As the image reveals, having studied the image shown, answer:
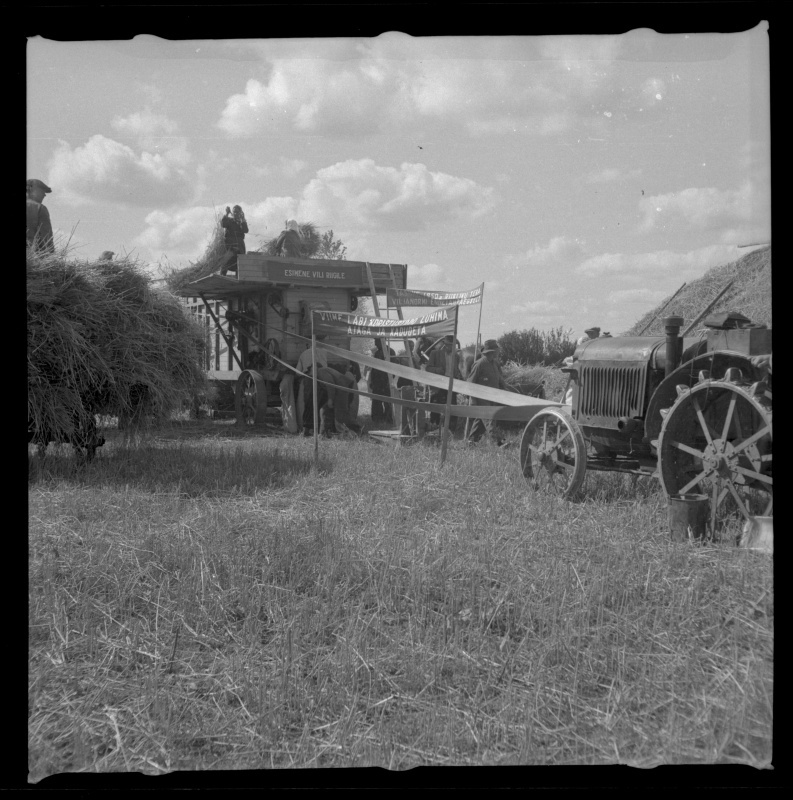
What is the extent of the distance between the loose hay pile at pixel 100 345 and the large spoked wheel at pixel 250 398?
168 inches

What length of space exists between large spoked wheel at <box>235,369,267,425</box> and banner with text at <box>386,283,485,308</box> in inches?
162

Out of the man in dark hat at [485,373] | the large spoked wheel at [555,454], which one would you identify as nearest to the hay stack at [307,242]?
the man in dark hat at [485,373]

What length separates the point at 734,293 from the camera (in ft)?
34.5

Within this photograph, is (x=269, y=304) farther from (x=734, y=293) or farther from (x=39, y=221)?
(x=734, y=293)

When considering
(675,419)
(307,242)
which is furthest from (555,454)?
(307,242)

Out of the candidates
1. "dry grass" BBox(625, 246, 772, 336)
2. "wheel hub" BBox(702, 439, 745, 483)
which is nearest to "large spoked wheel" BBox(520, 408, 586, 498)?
"wheel hub" BBox(702, 439, 745, 483)

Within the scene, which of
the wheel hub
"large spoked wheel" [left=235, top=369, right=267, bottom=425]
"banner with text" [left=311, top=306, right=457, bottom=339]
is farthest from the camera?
"large spoked wheel" [left=235, top=369, right=267, bottom=425]

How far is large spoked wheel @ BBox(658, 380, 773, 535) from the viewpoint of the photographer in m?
3.85

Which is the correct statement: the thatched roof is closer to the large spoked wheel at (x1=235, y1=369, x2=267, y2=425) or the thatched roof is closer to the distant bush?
the large spoked wheel at (x1=235, y1=369, x2=267, y2=425)

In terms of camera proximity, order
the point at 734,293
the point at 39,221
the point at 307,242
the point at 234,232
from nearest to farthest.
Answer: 1. the point at 39,221
2. the point at 734,293
3. the point at 234,232
4. the point at 307,242

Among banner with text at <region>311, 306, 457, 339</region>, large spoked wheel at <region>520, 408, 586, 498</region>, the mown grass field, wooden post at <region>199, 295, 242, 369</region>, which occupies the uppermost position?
wooden post at <region>199, 295, 242, 369</region>

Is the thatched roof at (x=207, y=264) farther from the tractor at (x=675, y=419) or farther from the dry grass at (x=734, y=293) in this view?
the tractor at (x=675, y=419)

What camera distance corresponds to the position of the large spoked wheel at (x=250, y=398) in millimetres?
11727

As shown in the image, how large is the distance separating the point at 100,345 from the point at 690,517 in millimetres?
5165
